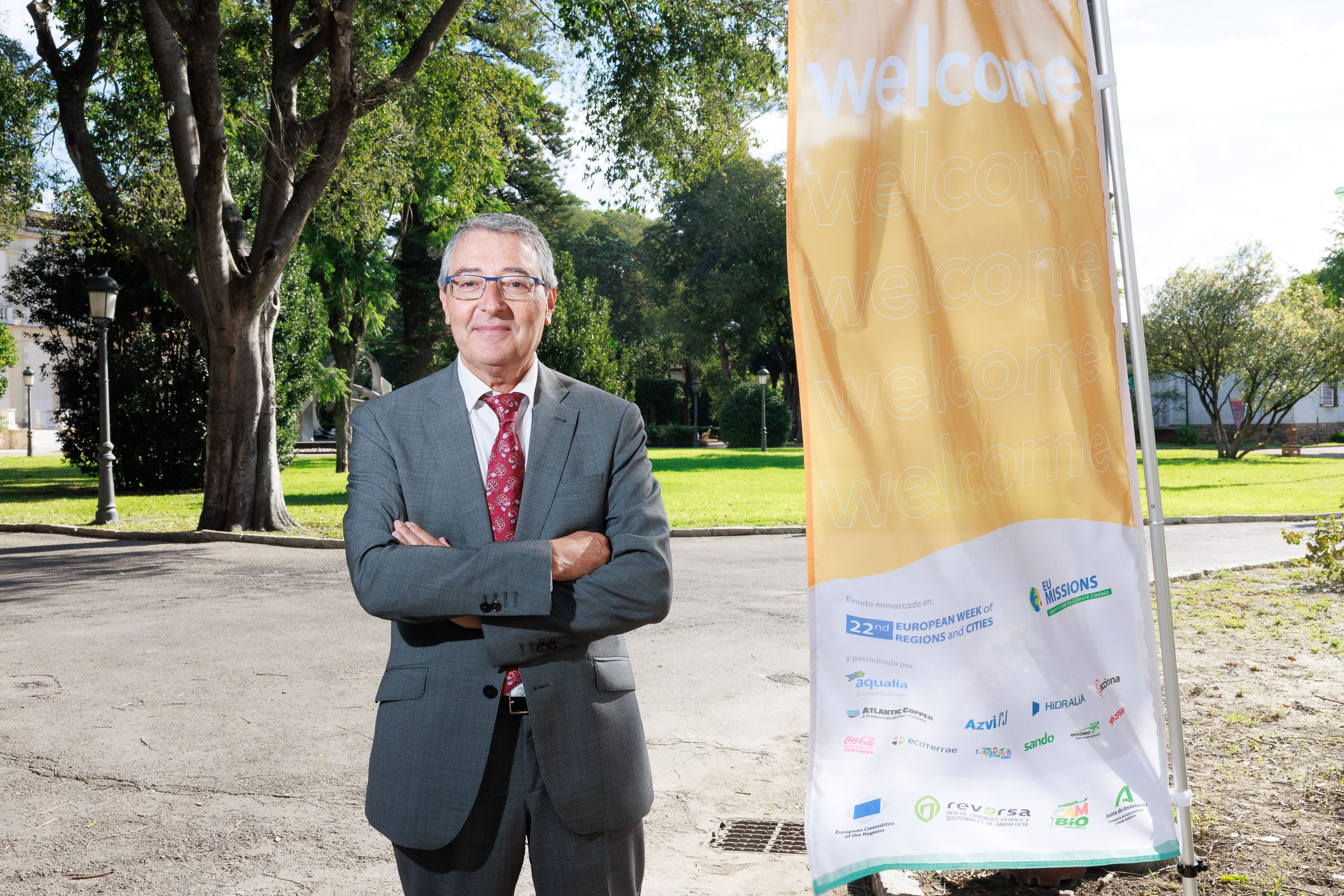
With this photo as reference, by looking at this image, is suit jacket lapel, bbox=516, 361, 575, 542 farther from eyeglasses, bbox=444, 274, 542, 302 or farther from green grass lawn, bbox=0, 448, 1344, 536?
green grass lawn, bbox=0, 448, 1344, 536

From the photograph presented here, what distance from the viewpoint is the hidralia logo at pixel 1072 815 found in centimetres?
290

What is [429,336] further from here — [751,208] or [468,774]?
[468,774]

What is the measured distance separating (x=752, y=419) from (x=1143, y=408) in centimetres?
4446

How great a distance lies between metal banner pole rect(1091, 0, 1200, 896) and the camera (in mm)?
3000

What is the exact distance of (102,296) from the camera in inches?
684

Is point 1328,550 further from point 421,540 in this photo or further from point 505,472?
point 421,540

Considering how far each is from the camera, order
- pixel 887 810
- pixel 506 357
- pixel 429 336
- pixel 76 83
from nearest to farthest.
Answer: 1. pixel 506 357
2. pixel 887 810
3. pixel 76 83
4. pixel 429 336

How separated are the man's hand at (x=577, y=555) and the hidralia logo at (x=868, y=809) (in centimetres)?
105

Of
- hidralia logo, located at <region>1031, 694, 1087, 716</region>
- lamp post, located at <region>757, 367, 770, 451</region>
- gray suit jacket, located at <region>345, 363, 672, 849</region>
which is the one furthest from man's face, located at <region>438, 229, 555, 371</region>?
lamp post, located at <region>757, 367, 770, 451</region>

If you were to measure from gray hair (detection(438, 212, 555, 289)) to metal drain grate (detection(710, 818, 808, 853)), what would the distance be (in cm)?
261

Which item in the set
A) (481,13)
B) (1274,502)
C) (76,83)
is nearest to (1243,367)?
(1274,502)

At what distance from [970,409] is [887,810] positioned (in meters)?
1.12

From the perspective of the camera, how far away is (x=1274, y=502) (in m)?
19.4

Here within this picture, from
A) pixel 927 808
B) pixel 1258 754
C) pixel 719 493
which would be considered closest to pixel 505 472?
pixel 927 808
